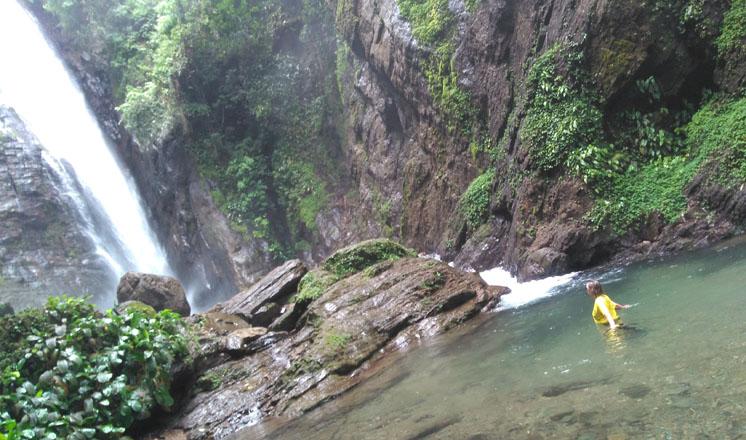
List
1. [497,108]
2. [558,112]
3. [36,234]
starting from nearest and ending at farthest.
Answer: [558,112], [497,108], [36,234]

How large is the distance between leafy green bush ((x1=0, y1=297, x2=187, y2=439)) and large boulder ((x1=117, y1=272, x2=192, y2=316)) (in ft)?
24.6

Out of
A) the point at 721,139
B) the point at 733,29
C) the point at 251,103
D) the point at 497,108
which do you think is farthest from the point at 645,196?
the point at 251,103

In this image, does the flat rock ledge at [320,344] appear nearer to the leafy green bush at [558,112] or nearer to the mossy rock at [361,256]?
the mossy rock at [361,256]

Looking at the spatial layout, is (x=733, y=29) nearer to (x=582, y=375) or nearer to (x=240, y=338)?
(x=582, y=375)

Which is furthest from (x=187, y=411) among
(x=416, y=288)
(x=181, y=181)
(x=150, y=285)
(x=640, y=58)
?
(x=181, y=181)

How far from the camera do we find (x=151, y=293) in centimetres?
1633

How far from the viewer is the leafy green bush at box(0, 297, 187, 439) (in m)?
6.95

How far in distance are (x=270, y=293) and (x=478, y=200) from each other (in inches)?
268

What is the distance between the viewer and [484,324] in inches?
368

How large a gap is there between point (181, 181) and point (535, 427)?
24501 mm

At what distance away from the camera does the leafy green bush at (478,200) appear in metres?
15.6

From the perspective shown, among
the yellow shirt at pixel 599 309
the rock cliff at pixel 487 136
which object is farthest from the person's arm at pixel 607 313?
the rock cliff at pixel 487 136

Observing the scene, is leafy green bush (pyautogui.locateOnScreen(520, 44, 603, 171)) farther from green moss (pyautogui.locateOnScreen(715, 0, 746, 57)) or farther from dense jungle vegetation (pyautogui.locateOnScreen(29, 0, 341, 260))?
dense jungle vegetation (pyautogui.locateOnScreen(29, 0, 341, 260))

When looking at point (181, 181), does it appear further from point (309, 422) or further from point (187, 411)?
point (309, 422)
